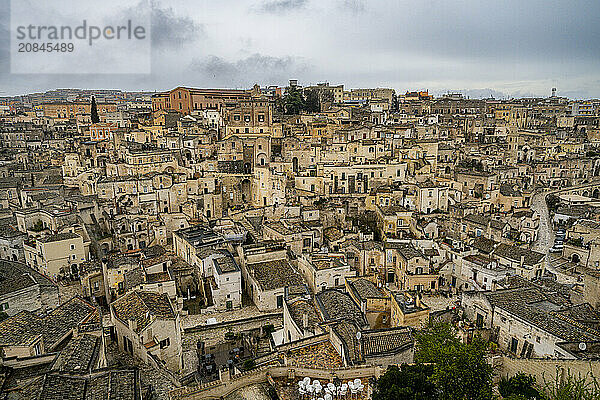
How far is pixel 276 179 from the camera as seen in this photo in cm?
3678

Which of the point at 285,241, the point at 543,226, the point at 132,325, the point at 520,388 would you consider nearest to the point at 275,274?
the point at 285,241

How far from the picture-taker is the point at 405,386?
424 inches

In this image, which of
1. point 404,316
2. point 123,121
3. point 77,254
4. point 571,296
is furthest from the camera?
point 123,121

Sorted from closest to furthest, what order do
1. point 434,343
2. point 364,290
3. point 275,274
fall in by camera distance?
point 434,343, point 364,290, point 275,274

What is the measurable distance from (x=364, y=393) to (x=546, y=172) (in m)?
43.0

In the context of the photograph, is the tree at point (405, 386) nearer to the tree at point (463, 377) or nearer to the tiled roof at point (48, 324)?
the tree at point (463, 377)

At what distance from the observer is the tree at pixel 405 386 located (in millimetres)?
10508

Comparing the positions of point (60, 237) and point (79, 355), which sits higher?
point (60, 237)

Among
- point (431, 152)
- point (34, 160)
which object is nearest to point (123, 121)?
point (34, 160)

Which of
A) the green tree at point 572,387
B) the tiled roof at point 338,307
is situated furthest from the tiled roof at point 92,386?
the green tree at point 572,387

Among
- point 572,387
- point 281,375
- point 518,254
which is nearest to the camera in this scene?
point 572,387

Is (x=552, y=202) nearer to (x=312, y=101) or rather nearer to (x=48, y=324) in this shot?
(x=312, y=101)

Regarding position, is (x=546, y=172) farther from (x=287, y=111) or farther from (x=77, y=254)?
(x=77, y=254)

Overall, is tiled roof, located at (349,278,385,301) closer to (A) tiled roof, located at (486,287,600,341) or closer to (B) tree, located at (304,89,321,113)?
(A) tiled roof, located at (486,287,600,341)
